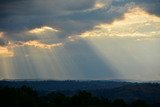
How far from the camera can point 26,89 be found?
166m

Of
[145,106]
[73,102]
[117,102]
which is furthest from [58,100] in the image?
[145,106]

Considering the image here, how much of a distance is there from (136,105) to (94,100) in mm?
15183

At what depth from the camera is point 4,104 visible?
122812 mm

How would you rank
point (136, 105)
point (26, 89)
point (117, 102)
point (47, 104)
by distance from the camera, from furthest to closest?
point (26, 89) < point (117, 102) < point (136, 105) < point (47, 104)

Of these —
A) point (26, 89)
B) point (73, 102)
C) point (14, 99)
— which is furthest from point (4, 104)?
point (26, 89)

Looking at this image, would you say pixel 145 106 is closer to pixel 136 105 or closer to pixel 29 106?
pixel 136 105

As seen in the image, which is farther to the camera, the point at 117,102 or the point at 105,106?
the point at 117,102

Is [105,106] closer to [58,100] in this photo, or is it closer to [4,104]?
[58,100]

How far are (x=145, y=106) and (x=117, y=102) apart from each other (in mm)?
12455

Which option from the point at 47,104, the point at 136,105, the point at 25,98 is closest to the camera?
the point at 47,104

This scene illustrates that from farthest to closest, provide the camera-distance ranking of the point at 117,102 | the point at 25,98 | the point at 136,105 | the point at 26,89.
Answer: the point at 26,89
the point at 117,102
the point at 136,105
the point at 25,98

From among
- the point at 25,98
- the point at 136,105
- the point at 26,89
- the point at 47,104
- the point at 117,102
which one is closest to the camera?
the point at 47,104

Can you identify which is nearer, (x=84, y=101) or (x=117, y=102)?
(x=84, y=101)

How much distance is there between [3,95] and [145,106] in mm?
51706
